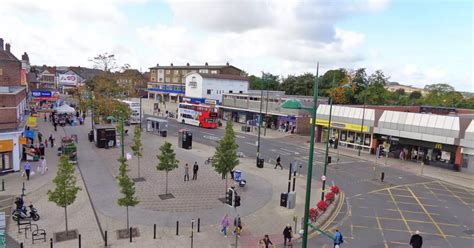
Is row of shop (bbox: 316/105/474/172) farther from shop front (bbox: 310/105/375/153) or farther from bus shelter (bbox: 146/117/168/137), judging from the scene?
bus shelter (bbox: 146/117/168/137)

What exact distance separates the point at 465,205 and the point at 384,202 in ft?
19.6

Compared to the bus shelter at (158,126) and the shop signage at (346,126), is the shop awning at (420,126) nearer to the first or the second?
the shop signage at (346,126)

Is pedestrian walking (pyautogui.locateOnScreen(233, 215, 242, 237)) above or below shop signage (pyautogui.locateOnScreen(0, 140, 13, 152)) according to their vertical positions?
below

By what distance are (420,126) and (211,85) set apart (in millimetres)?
53812

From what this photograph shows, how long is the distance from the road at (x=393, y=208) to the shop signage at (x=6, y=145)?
73.6 feet

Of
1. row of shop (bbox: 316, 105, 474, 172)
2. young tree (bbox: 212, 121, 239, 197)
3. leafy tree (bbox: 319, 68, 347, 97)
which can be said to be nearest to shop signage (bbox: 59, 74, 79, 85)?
row of shop (bbox: 316, 105, 474, 172)

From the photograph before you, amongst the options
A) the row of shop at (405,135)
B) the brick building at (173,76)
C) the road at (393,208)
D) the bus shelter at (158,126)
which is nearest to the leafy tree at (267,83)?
the brick building at (173,76)

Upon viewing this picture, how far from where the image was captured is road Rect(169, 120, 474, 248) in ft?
58.3

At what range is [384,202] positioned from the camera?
77.2 ft

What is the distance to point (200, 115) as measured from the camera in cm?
5791

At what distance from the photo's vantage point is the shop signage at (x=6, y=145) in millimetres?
→ 25698

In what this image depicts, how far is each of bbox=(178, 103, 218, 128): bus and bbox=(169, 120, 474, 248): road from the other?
21.2 meters

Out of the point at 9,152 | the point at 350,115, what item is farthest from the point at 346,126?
the point at 9,152

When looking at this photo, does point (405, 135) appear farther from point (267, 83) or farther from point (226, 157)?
point (267, 83)
